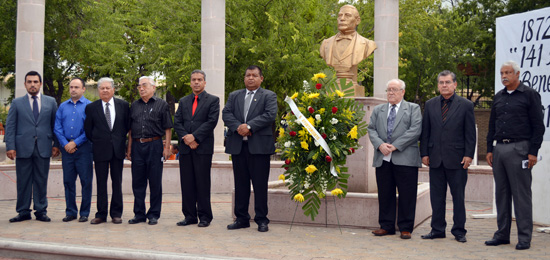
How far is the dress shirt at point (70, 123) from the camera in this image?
9.96 meters

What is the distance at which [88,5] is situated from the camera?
2912 cm

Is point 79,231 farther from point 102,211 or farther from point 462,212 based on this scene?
point 462,212

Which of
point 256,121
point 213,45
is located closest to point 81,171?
point 256,121

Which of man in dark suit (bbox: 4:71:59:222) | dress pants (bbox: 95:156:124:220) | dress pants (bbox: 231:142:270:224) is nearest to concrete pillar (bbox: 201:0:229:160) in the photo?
dress pants (bbox: 95:156:124:220)

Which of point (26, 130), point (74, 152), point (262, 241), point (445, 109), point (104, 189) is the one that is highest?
point (445, 109)

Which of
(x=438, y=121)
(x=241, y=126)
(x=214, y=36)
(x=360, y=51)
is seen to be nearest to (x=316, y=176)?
(x=241, y=126)

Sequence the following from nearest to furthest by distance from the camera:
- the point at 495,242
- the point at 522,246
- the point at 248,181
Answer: the point at 522,246 < the point at 495,242 < the point at 248,181

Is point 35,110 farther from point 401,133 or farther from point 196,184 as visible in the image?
point 401,133

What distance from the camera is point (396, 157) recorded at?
8.83 meters

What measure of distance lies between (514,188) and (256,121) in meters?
3.63

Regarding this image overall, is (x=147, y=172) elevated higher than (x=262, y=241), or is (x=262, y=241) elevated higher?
(x=147, y=172)

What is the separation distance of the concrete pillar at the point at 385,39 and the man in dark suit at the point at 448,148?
1034 cm

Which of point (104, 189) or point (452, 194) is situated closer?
point (452, 194)

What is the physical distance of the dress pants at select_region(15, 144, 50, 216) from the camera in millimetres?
10023
